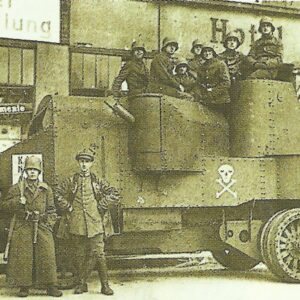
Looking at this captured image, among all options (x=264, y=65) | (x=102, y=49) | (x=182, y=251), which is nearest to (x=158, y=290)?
(x=182, y=251)

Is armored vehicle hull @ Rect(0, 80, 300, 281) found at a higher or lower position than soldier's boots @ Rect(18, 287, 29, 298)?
higher

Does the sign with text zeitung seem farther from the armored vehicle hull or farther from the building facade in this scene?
the armored vehicle hull

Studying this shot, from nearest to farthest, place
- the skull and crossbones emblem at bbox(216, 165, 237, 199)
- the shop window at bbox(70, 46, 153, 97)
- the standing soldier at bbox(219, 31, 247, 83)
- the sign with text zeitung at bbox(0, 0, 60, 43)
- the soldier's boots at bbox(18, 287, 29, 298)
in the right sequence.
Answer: the soldier's boots at bbox(18, 287, 29, 298)
the skull and crossbones emblem at bbox(216, 165, 237, 199)
the standing soldier at bbox(219, 31, 247, 83)
the sign with text zeitung at bbox(0, 0, 60, 43)
the shop window at bbox(70, 46, 153, 97)

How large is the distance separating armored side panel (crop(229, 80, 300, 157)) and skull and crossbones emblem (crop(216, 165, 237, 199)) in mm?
256

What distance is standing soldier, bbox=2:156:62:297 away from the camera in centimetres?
696

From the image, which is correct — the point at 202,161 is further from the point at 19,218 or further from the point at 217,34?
the point at 217,34

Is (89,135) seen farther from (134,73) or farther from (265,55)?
(265,55)

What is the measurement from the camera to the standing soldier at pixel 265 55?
8312mm

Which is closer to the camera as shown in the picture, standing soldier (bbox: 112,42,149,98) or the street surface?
the street surface

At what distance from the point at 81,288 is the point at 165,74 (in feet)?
8.60

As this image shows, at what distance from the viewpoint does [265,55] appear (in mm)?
8375

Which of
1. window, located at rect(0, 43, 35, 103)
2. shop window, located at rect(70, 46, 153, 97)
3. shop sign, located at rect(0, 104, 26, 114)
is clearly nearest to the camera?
shop sign, located at rect(0, 104, 26, 114)

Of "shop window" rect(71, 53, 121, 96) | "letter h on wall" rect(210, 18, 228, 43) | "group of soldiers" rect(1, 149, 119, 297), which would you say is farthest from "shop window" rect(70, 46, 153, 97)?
"group of soldiers" rect(1, 149, 119, 297)

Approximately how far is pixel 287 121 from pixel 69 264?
291cm
